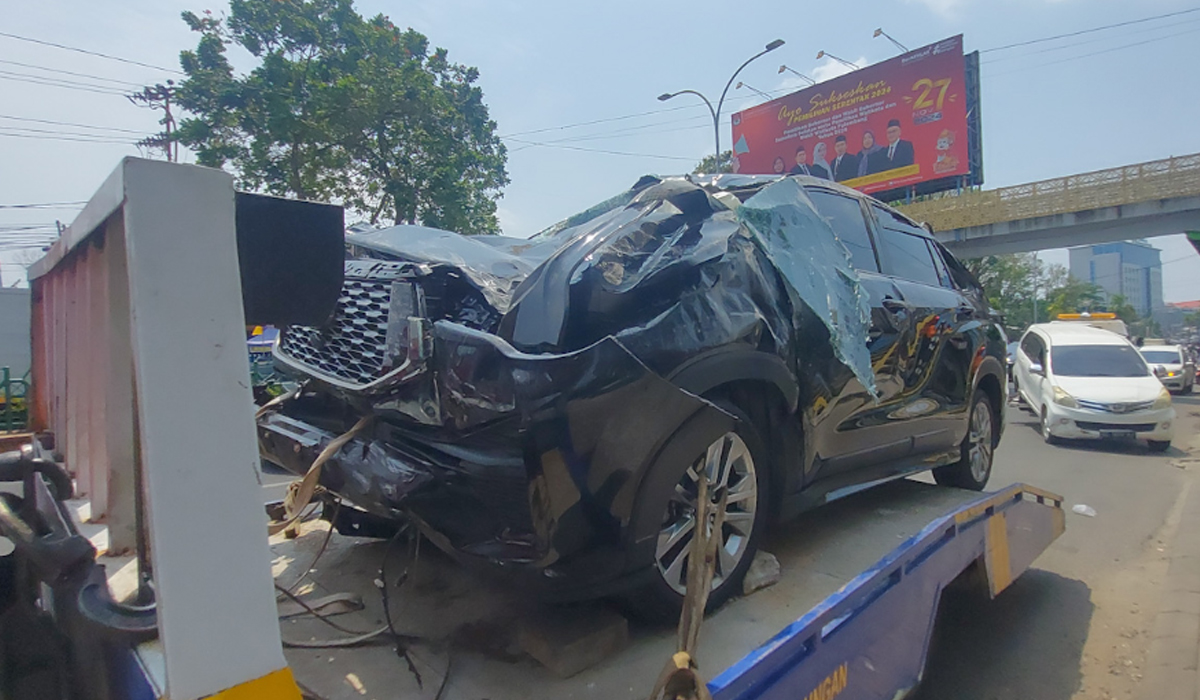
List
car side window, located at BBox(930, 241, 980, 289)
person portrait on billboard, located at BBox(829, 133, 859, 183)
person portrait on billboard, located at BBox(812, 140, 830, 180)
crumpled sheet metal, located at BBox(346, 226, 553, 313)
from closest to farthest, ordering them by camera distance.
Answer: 1. crumpled sheet metal, located at BBox(346, 226, 553, 313)
2. car side window, located at BBox(930, 241, 980, 289)
3. person portrait on billboard, located at BBox(829, 133, 859, 183)
4. person portrait on billboard, located at BBox(812, 140, 830, 180)

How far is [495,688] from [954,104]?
3184 centimetres

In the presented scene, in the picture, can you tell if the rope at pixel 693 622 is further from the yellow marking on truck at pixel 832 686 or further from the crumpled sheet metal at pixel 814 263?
the crumpled sheet metal at pixel 814 263

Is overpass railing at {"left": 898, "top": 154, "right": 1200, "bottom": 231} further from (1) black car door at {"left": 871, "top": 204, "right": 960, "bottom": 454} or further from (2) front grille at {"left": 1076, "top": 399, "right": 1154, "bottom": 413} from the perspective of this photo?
(1) black car door at {"left": 871, "top": 204, "right": 960, "bottom": 454}

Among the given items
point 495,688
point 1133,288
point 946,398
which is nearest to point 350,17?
point 946,398

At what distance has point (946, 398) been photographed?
158 inches

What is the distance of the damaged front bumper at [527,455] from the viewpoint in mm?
1850

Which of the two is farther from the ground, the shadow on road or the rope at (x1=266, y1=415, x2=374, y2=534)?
the rope at (x1=266, y1=415, x2=374, y2=534)

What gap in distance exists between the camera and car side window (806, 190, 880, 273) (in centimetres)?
346

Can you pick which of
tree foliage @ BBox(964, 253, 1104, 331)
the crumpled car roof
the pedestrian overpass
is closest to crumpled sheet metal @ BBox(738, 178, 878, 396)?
the crumpled car roof

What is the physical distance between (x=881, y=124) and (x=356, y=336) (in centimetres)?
3304

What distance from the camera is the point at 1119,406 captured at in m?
9.96

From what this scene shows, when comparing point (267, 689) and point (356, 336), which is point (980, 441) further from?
point (267, 689)

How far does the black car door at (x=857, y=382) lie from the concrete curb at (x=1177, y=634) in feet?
4.92

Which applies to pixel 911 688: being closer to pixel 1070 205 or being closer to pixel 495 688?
pixel 495 688
